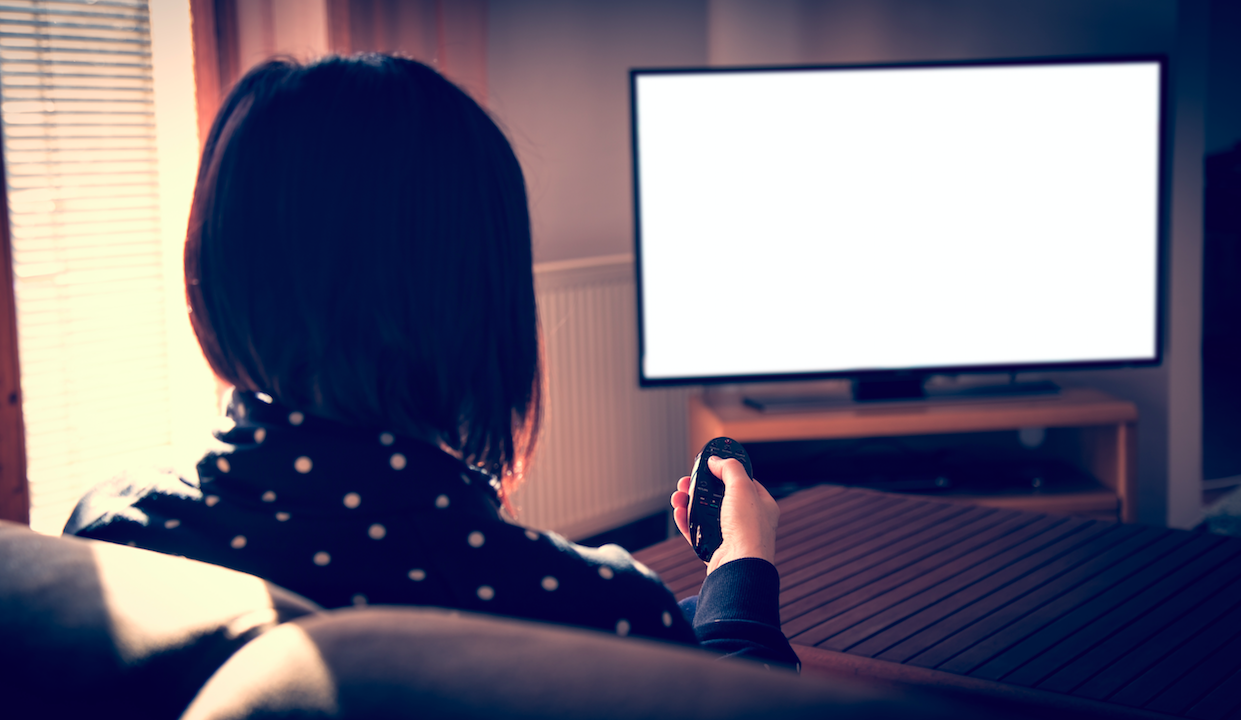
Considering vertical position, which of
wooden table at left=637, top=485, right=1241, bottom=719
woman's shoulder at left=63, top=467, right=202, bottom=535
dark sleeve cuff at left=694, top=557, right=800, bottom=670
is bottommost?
wooden table at left=637, top=485, right=1241, bottom=719

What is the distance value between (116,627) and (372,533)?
6.3 inches

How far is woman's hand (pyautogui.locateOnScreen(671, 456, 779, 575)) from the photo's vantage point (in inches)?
35.1

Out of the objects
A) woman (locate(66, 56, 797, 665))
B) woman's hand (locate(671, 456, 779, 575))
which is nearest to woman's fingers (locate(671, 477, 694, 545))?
woman's hand (locate(671, 456, 779, 575))

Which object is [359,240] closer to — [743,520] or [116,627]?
[116,627]

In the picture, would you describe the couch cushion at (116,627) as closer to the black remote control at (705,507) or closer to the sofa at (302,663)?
the sofa at (302,663)

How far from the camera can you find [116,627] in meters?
0.44

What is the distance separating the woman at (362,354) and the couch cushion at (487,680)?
184 mm

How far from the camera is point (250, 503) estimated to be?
608 mm

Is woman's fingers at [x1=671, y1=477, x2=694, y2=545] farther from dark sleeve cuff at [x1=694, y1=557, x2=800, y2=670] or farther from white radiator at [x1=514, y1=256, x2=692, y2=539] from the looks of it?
white radiator at [x1=514, y1=256, x2=692, y2=539]

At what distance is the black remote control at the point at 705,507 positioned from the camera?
40.8 inches

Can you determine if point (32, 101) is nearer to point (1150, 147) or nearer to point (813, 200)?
point (813, 200)

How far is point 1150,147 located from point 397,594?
2.46 m

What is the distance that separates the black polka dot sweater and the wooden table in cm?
66

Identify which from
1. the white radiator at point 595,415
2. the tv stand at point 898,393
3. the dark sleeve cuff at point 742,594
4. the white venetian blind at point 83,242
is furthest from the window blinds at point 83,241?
the dark sleeve cuff at point 742,594
